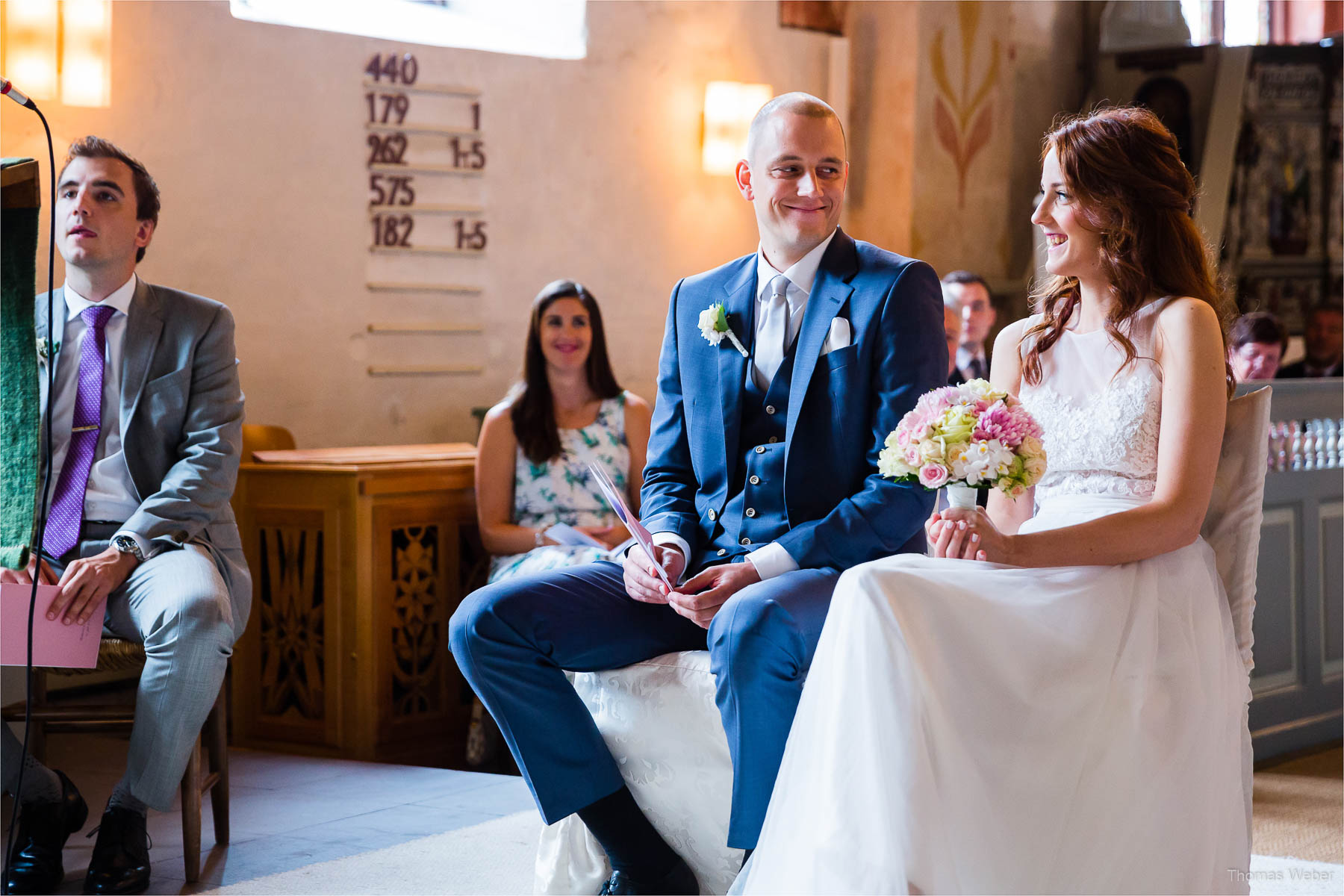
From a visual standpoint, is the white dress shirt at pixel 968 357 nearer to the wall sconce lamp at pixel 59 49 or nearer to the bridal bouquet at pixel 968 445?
the bridal bouquet at pixel 968 445

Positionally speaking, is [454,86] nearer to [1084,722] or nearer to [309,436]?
[309,436]

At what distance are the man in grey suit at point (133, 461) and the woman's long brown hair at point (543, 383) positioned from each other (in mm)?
1241

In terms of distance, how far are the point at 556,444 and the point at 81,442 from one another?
163 centimetres

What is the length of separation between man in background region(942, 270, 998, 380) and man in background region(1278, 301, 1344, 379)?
2330 mm

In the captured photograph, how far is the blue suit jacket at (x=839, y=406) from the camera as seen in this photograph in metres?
2.79

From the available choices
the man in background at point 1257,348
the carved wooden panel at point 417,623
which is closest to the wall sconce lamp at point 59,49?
the carved wooden panel at point 417,623

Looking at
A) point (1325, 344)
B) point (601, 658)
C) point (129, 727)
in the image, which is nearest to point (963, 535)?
point (601, 658)

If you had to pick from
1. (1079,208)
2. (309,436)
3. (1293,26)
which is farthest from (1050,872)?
(1293,26)

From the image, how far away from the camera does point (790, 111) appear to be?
2889 mm

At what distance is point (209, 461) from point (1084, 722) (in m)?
2.23

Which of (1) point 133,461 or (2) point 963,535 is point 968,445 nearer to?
(2) point 963,535

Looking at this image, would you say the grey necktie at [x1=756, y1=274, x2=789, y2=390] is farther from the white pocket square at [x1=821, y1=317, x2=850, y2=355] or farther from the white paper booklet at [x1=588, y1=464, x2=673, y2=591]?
the white paper booklet at [x1=588, y1=464, x2=673, y2=591]

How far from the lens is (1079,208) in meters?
2.66

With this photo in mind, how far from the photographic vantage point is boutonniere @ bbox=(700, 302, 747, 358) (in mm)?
2984
